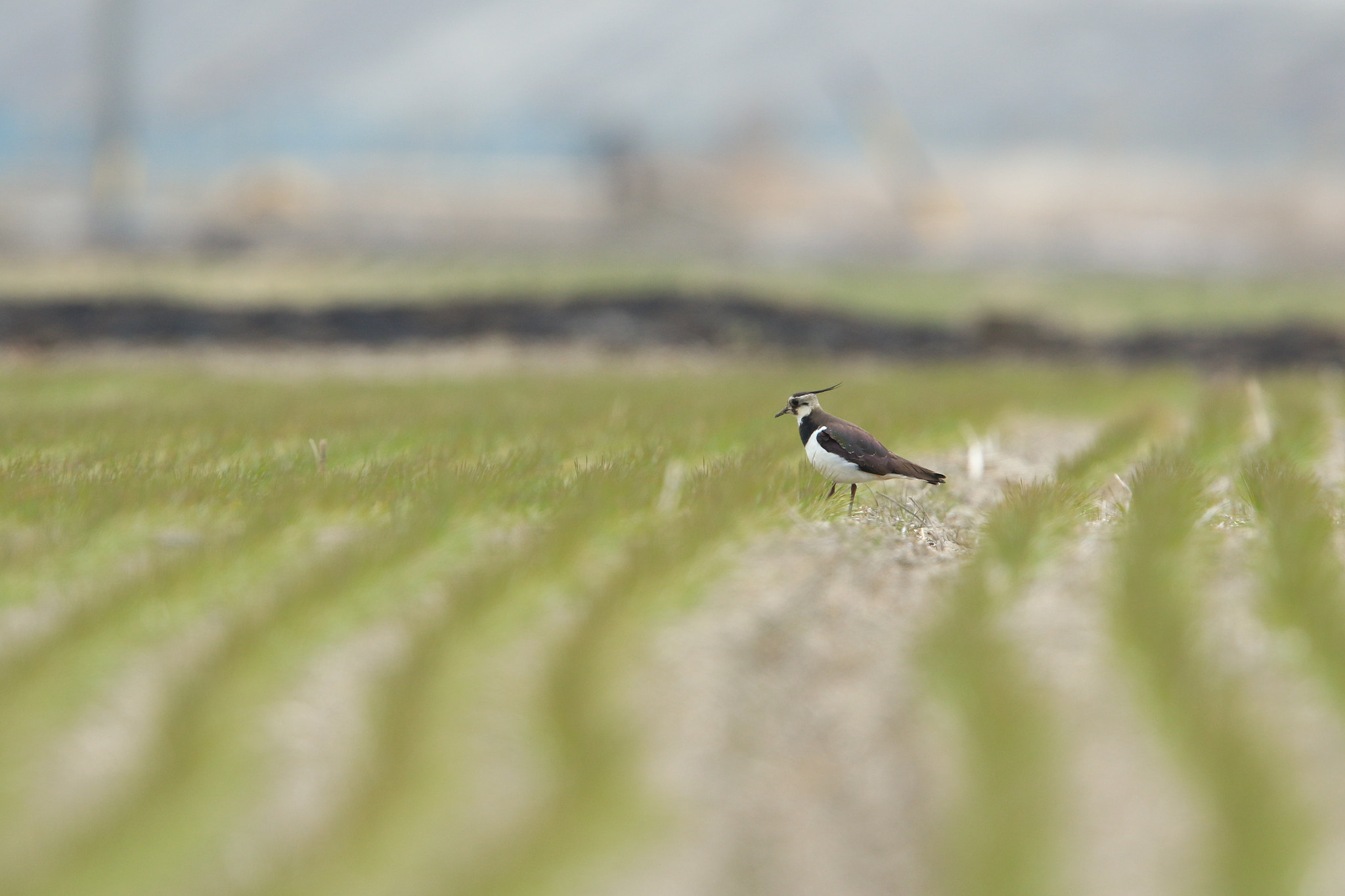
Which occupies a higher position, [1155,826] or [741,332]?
[1155,826]

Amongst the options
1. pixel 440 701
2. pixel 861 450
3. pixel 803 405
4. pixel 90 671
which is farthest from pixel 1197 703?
pixel 90 671

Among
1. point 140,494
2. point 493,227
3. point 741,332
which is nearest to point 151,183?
point 493,227

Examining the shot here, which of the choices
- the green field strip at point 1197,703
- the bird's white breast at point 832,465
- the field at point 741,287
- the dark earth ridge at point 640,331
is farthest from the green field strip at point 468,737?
the field at point 741,287

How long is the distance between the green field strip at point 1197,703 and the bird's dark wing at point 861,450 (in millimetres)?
1036

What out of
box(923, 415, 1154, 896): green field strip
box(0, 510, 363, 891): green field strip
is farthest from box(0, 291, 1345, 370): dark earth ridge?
box(0, 510, 363, 891): green field strip

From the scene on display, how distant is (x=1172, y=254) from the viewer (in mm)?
62500

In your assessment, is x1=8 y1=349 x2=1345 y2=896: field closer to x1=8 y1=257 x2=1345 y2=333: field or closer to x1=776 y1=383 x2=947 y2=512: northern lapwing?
x1=776 y1=383 x2=947 y2=512: northern lapwing

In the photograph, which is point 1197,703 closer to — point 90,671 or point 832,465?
point 832,465

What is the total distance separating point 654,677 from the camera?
14.1 ft

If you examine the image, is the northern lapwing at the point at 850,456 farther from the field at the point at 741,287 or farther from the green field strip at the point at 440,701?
the field at the point at 741,287

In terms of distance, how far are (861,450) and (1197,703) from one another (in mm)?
2152

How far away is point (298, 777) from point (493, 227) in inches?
2410

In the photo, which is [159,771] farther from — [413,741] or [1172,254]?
[1172,254]

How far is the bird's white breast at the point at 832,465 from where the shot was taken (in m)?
5.87
